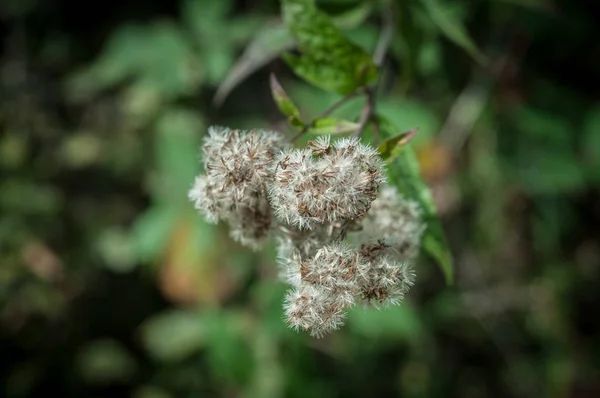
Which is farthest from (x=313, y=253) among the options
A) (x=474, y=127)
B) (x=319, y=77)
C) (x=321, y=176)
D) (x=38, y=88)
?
(x=38, y=88)

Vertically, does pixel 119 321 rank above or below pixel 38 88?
below

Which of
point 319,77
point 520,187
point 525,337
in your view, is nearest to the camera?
point 319,77

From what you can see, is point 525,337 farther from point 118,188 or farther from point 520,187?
point 118,188

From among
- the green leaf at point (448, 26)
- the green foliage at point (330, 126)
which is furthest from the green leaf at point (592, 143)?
the green foliage at point (330, 126)

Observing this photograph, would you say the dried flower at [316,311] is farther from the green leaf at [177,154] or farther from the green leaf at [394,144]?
the green leaf at [177,154]

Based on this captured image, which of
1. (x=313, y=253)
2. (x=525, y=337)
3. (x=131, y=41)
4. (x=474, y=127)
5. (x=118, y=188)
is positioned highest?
(x=313, y=253)

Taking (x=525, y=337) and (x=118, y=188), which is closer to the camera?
(x=525, y=337)
